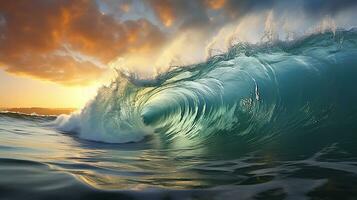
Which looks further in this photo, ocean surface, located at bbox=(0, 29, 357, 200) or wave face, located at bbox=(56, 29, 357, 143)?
wave face, located at bbox=(56, 29, 357, 143)

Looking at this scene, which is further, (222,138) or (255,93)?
(255,93)

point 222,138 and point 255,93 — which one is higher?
point 255,93

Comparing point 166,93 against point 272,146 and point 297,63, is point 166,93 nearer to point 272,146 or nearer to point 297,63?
point 297,63

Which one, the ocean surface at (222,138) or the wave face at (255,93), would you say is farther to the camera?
the wave face at (255,93)
